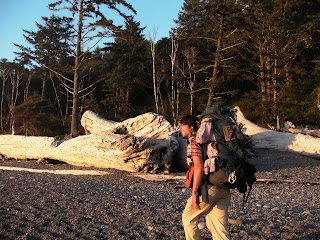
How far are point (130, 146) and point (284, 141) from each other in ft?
23.0

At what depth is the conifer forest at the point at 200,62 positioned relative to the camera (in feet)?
50.2

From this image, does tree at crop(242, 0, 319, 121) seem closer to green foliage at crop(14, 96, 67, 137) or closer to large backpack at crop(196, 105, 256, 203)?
green foliage at crop(14, 96, 67, 137)

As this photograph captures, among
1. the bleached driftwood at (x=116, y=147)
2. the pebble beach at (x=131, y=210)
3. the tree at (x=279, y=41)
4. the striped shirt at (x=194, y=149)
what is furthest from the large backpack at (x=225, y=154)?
the tree at (x=279, y=41)

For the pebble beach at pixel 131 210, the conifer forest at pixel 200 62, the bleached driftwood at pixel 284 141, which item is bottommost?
the pebble beach at pixel 131 210

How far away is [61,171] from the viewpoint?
8.13 meters

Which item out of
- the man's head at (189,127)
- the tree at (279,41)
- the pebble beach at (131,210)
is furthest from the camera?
the tree at (279,41)

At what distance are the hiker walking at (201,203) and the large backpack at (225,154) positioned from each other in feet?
0.25

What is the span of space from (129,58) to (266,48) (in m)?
14.0

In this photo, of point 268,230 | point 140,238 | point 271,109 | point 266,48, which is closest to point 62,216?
point 140,238

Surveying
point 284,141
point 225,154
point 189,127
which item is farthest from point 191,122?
point 284,141

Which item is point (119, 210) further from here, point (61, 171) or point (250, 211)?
point (61, 171)

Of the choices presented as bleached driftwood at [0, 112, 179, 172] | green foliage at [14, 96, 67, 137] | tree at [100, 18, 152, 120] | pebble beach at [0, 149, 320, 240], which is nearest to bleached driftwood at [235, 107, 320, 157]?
pebble beach at [0, 149, 320, 240]

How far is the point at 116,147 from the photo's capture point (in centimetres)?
782

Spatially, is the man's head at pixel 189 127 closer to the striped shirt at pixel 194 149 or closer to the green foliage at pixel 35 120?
the striped shirt at pixel 194 149
